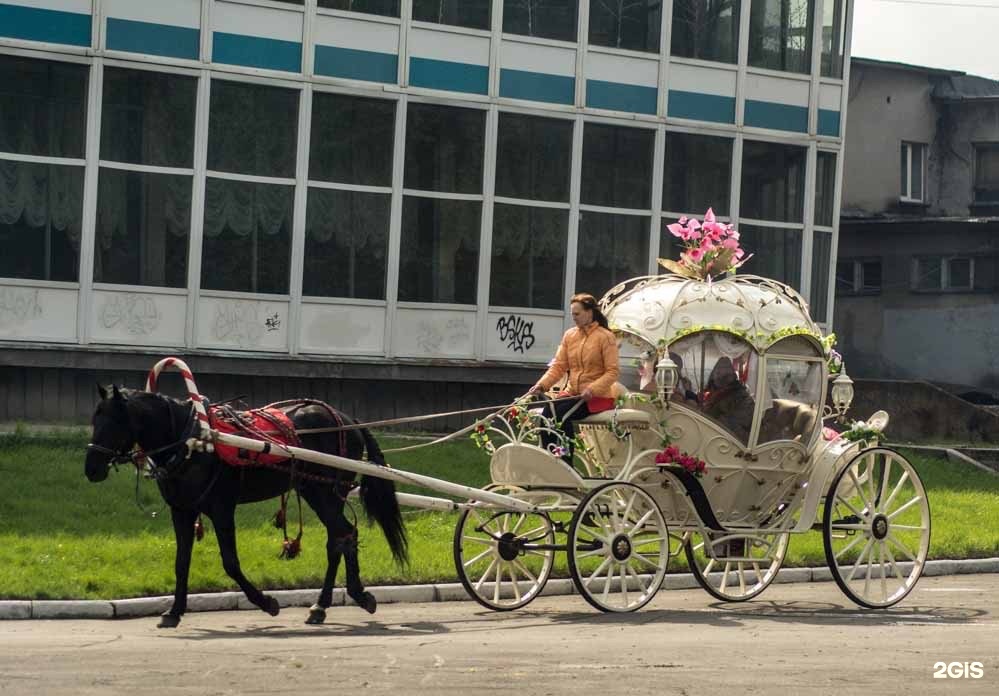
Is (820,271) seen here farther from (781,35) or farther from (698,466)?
(698,466)

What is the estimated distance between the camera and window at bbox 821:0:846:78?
2978cm

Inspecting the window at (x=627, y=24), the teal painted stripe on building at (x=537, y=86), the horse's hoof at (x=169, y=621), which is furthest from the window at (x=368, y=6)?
the horse's hoof at (x=169, y=621)

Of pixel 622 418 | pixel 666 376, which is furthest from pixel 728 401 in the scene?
pixel 622 418

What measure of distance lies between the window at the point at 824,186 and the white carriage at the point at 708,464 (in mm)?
15529

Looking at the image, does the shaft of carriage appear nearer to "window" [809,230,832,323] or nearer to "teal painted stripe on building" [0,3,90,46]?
"teal painted stripe on building" [0,3,90,46]

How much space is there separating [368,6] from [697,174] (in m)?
6.40

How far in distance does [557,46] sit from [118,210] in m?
7.50

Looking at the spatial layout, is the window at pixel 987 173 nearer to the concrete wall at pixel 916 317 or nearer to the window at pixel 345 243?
the concrete wall at pixel 916 317

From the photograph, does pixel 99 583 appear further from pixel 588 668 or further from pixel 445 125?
pixel 445 125

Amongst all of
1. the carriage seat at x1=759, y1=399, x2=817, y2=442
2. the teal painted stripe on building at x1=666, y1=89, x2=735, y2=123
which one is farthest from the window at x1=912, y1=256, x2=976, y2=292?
the carriage seat at x1=759, y1=399, x2=817, y2=442

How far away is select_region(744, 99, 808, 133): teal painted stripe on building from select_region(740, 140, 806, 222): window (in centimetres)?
32

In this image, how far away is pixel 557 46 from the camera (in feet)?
89.1

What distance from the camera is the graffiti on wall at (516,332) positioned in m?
27.0

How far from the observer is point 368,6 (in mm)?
25781
